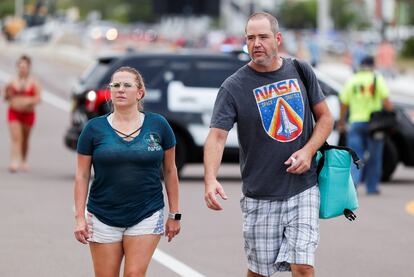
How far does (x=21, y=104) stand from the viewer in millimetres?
18969

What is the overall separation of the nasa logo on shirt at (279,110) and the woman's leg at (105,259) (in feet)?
3.52

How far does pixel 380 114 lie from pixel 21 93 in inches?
216

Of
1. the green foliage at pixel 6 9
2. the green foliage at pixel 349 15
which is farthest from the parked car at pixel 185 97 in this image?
the green foliage at pixel 349 15

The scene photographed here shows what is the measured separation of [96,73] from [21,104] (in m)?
1.32

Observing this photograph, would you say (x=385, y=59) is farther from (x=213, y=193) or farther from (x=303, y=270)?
(x=213, y=193)

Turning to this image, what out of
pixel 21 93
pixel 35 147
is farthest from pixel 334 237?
pixel 35 147

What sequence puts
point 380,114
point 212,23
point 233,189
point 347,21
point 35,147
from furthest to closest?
point 347,21 → point 212,23 → point 35,147 → point 233,189 → point 380,114

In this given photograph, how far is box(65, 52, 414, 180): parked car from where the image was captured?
707 inches

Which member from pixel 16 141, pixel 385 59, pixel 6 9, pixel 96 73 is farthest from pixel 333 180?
pixel 6 9

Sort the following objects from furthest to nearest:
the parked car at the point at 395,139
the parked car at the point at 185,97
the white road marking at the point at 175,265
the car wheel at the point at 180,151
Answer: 1. the parked car at the point at 395,139
2. the parked car at the point at 185,97
3. the car wheel at the point at 180,151
4. the white road marking at the point at 175,265

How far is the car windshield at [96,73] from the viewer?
59.6ft

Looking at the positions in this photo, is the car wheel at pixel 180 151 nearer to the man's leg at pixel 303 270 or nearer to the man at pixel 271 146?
the man at pixel 271 146

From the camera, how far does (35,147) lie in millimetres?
23953

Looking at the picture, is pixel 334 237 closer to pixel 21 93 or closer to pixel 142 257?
pixel 142 257
